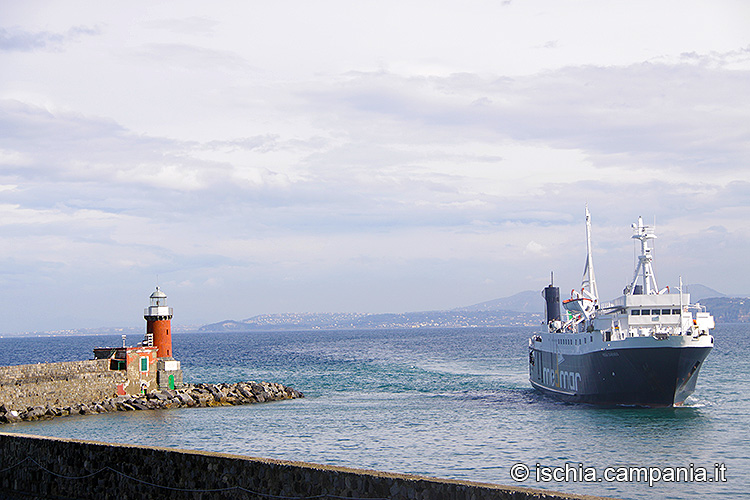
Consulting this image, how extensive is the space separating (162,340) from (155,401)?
6.56m

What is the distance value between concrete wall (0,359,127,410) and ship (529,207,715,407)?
3011 cm

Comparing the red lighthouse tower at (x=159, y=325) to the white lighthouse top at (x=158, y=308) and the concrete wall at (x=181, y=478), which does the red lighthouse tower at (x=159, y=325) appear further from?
the concrete wall at (x=181, y=478)


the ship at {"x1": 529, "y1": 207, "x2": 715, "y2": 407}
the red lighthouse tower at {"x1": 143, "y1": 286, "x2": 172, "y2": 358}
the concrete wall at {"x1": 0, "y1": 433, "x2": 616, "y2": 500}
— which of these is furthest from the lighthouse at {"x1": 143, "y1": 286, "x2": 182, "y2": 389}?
the concrete wall at {"x1": 0, "y1": 433, "x2": 616, "y2": 500}

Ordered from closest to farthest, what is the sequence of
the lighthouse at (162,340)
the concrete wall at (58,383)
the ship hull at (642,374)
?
1. the ship hull at (642,374)
2. the concrete wall at (58,383)
3. the lighthouse at (162,340)

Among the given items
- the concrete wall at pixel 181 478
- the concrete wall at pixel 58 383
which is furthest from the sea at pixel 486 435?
the concrete wall at pixel 181 478

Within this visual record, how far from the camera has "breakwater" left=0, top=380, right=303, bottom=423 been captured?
4428cm

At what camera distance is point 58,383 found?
47.7 meters

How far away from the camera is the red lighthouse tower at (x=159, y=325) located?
184 ft

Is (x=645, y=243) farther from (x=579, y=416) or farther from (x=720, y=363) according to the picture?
(x=720, y=363)

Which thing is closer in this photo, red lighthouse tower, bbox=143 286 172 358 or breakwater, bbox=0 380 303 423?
breakwater, bbox=0 380 303 423

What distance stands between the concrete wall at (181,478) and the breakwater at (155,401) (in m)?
28.9

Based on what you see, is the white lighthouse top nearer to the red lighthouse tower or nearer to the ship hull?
the red lighthouse tower

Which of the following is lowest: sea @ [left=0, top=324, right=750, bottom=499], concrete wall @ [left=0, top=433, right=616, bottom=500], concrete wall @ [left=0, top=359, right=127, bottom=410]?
sea @ [left=0, top=324, right=750, bottom=499]

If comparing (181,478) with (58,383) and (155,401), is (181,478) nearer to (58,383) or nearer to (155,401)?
(58,383)
